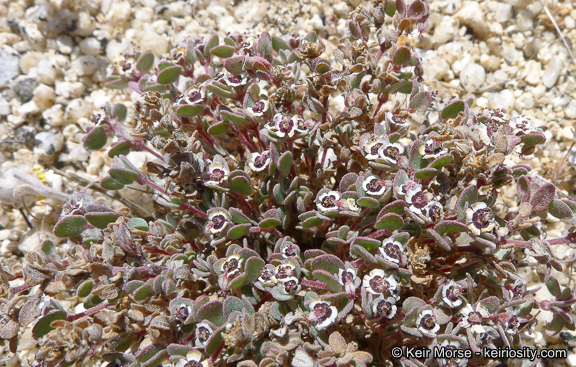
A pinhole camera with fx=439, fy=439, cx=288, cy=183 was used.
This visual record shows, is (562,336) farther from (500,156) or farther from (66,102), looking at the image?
(66,102)

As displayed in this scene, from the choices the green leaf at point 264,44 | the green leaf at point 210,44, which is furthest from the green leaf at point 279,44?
the green leaf at point 210,44

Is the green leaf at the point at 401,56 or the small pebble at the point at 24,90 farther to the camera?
the small pebble at the point at 24,90

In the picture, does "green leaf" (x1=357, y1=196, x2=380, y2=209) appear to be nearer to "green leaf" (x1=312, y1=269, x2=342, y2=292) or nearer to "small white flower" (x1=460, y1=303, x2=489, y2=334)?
"green leaf" (x1=312, y1=269, x2=342, y2=292)

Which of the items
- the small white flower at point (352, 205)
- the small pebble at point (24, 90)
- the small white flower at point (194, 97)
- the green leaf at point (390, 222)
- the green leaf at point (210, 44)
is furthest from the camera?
the small pebble at point (24, 90)

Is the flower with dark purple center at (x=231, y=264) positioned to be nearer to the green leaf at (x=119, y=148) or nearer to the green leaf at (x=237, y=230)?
the green leaf at (x=237, y=230)

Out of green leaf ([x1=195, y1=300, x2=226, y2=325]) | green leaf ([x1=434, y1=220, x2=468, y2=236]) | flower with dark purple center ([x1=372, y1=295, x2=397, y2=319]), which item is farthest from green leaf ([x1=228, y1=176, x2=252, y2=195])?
green leaf ([x1=434, y1=220, x2=468, y2=236])

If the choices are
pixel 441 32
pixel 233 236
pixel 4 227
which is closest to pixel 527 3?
pixel 441 32
